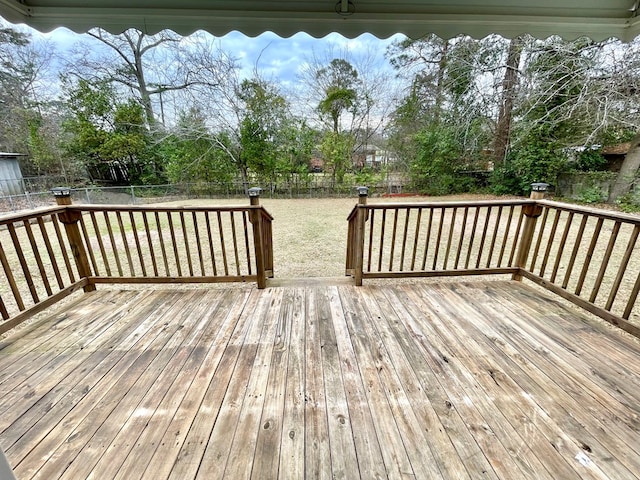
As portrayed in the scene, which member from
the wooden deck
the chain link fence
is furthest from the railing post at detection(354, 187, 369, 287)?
the chain link fence

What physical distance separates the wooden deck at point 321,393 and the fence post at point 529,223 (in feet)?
1.87

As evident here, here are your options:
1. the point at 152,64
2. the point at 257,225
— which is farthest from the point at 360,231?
the point at 152,64

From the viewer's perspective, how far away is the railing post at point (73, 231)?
92.1 inches

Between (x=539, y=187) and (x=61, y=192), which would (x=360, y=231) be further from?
(x=61, y=192)

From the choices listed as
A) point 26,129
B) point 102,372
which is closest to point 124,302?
point 102,372

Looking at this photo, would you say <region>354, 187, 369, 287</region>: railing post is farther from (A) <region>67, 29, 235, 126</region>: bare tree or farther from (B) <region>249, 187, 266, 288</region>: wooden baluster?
(A) <region>67, 29, 235, 126</region>: bare tree

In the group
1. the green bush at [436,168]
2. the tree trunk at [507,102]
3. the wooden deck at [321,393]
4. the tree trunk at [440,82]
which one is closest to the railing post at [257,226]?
the wooden deck at [321,393]

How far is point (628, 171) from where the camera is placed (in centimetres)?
671

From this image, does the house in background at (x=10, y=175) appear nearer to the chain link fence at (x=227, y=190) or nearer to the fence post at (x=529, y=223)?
the chain link fence at (x=227, y=190)

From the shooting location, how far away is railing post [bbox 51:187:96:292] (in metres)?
2.34

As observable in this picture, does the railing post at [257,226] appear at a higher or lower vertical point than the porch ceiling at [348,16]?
lower

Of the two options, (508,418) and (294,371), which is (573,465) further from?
(294,371)

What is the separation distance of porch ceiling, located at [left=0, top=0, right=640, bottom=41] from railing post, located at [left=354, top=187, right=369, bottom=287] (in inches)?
47.1

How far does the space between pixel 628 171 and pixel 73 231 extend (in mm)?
10865
